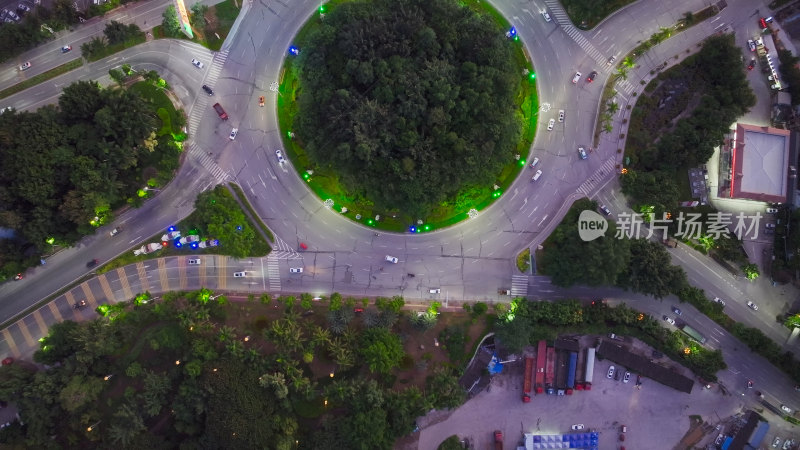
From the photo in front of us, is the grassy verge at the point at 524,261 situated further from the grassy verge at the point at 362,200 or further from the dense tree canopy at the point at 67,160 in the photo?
the dense tree canopy at the point at 67,160

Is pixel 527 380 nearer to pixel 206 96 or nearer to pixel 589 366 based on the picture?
pixel 589 366

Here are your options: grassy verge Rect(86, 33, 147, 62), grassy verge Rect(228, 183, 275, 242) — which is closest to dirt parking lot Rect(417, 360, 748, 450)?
grassy verge Rect(228, 183, 275, 242)

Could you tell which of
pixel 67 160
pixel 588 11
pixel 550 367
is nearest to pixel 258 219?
pixel 67 160

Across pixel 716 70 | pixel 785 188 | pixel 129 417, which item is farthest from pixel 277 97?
pixel 785 188

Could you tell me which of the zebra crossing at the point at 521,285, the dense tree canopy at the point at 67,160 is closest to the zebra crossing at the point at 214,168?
the dense tree canopy at the point at 67,160

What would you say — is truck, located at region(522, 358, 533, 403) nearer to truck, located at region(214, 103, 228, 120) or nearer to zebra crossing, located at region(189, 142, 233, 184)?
zebra crossing, located at region(189, 142, 233, 184)

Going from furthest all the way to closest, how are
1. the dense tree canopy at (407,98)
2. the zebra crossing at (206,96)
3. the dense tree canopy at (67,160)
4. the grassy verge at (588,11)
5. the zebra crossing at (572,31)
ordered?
1. the zebra crossing at (572,31)
2. the grassy verge at (588,11)
3. the zebra crossing at (206,96)
4. the dense tree canopy at (67,160)
5. the dense tree canopy at (407,98)
